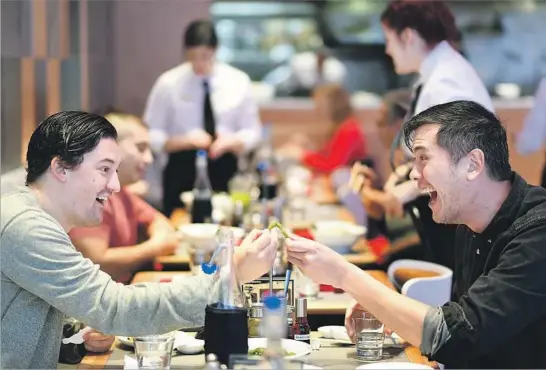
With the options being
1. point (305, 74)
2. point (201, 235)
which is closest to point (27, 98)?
point (201, 235)

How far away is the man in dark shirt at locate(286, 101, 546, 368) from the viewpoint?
2.21 meters

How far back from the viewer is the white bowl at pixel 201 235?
397 cm

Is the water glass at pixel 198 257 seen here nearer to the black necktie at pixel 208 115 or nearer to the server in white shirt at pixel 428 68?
the server in white shirt at pixel 428 68

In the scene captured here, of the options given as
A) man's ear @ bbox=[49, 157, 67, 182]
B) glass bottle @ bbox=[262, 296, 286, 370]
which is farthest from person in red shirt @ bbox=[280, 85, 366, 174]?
glass bottle @ bbox=[262, 296, 286, 370]

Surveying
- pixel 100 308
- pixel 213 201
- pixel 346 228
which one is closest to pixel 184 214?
pixel 213 201

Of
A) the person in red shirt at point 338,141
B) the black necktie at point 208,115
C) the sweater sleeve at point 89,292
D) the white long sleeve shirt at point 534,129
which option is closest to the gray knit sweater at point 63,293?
the sweater sleeve at point 89,292

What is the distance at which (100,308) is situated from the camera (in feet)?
7.27

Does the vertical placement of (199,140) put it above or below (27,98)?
below

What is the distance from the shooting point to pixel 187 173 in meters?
6.20

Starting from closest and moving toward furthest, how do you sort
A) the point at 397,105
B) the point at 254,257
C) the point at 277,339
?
the point at 277,339 < the point at 254,257 < the point at 397,105

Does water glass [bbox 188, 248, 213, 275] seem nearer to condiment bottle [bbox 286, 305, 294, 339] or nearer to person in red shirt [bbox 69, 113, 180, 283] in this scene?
person in red shirt [bbox 69, 113, 180, 283]

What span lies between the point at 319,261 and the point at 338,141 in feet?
19.0

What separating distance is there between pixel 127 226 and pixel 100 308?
1.82 metres

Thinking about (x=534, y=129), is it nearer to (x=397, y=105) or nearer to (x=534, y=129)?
(x=534, y=129)
